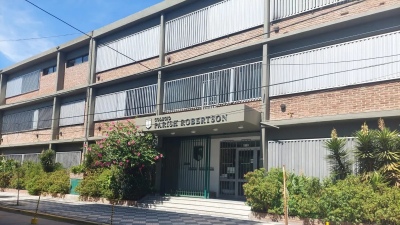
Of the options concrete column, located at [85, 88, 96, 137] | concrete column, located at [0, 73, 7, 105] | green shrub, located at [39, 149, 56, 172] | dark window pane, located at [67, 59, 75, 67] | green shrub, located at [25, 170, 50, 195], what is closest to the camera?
green shrub, located at [25, 170, 50, 195]

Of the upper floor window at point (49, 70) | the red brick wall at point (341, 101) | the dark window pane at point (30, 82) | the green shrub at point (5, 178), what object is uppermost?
the upper floor window at point (49, 70)

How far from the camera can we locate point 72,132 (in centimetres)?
2675

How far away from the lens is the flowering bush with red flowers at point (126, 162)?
18.2 m

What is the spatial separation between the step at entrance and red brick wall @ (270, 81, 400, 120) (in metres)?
3.90

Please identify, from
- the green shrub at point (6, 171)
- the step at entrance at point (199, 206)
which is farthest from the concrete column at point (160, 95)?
the green shrub at point (6, 171)

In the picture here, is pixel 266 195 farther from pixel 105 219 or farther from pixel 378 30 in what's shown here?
pixel 378 30

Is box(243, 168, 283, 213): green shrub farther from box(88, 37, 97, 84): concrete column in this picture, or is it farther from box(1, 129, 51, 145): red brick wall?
box(1, 129, 51, 145): red brick wall

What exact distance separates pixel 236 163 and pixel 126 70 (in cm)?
930

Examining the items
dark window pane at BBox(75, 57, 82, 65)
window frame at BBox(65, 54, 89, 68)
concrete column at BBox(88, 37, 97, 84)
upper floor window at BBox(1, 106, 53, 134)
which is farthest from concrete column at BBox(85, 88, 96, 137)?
upper floor window at BBox(1, 106, 53, 134)

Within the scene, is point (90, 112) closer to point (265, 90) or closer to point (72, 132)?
point (72, 132)

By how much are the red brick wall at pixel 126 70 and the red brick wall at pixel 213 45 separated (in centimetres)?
108

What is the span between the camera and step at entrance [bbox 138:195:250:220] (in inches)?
591

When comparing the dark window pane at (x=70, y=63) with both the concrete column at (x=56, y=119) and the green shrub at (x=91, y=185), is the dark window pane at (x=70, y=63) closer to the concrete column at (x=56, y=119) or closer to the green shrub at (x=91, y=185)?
the concrete column at (x=56, y=119)

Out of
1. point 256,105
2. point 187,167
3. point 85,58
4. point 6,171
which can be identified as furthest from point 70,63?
point 256,105
